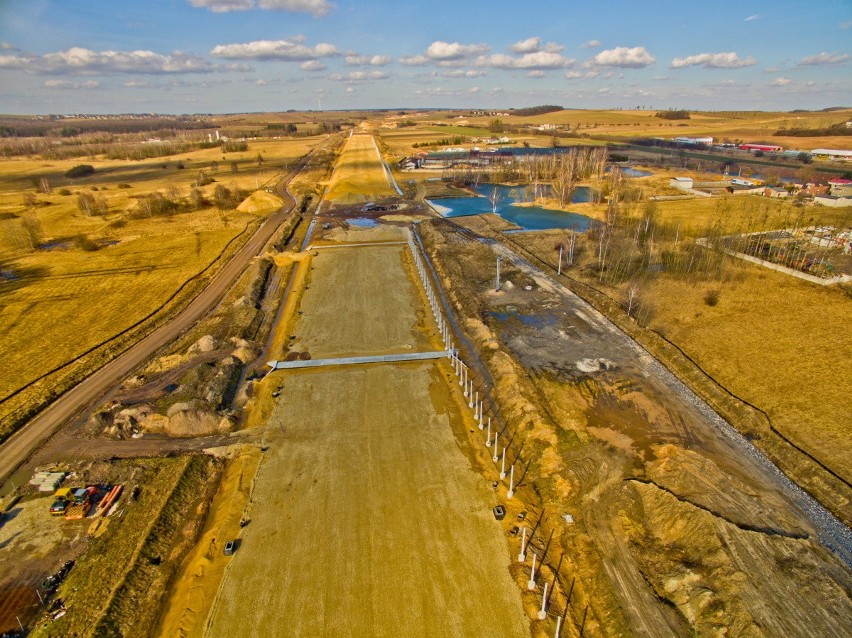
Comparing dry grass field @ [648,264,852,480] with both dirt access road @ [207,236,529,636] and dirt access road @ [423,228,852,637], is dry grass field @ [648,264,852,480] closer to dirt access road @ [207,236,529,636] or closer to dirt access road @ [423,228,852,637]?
dirt access road @ [423,228,852,637]

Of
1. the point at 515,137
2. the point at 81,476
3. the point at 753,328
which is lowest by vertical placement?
the point at 81,476

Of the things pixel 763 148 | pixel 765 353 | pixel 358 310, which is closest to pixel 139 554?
pixel 358 310

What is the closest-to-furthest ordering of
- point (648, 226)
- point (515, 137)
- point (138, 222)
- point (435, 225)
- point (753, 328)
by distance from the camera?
1. point (753, 328)
2. point (648, 226)
3. point (435, 225)
4. point (138, 222)
5. point (515, 137)

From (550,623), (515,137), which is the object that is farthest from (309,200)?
(515,137)

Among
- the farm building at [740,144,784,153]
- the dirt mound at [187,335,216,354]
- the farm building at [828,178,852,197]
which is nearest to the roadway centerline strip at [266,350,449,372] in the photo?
the dirt mound at [187,335,216,354]

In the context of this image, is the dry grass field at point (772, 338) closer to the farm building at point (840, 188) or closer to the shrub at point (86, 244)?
the farm building at point (840, 188)

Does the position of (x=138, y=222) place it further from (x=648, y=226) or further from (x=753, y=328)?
(x=753, y=328)
